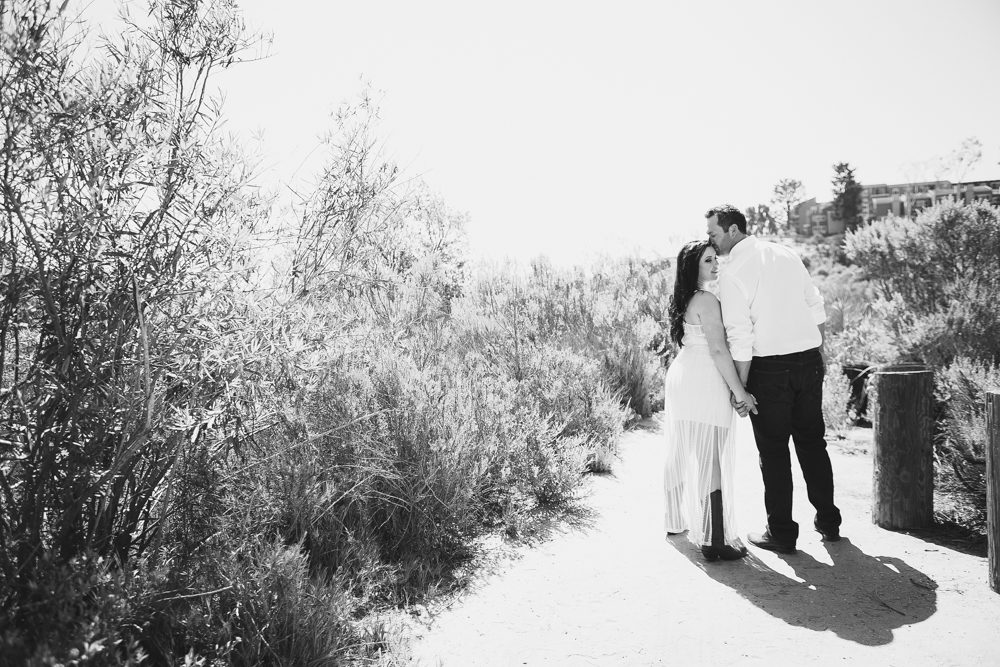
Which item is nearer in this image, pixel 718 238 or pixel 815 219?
pixel 718 238

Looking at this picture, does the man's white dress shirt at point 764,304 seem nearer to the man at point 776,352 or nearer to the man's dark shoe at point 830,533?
the man at point 776,352

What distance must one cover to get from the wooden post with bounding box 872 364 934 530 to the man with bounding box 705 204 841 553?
0.48 meters

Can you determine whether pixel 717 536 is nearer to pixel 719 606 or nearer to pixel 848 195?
pixel 719 606

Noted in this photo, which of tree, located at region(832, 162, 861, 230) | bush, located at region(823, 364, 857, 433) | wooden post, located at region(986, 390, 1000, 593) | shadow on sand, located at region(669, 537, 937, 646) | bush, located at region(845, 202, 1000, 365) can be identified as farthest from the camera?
tree, located at region(832, 162, 861, 230)

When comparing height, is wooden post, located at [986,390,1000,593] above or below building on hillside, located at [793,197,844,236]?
below

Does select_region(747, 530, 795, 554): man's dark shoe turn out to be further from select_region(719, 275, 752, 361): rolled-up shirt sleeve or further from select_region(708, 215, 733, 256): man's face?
select_region(708, 215, 733, 256): man's face

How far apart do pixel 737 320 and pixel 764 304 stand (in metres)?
0.20

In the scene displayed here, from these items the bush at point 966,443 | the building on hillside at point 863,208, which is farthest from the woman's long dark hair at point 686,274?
the building on hillside at point 863,208

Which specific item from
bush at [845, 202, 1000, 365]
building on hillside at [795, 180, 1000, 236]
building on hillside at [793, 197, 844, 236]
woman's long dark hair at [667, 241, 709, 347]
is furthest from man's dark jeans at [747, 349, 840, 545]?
building on hillside at [793, 197, 844, 236]

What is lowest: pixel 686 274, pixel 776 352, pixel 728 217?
pixel 776 352

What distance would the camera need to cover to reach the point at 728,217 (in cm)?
383

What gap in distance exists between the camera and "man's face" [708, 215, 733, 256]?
382 centimetres

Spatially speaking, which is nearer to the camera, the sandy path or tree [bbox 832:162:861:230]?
the sandy path

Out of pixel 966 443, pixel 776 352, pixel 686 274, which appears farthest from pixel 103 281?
pixel 966 443
